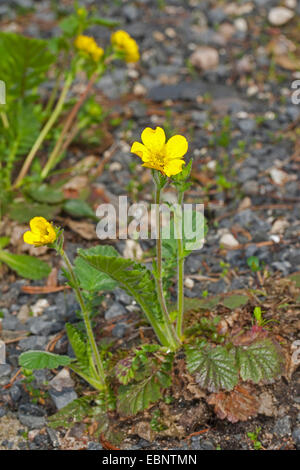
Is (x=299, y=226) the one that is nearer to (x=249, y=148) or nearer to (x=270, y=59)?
(x=249, y=148)

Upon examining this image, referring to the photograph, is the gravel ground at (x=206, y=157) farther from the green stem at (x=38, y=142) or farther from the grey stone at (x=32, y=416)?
the green stem at (x=38, y=142)

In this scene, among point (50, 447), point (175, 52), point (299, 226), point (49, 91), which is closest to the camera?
point (50, 447)

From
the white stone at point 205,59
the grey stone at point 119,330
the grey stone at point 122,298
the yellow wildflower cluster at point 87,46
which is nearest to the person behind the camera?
the grey stone at point 119,330

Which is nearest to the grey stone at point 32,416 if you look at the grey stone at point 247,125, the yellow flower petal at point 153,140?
the yellow flower petal at point 153,140

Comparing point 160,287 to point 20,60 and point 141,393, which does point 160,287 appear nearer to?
point 141,393

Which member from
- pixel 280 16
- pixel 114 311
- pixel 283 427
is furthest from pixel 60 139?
pixel 280 16

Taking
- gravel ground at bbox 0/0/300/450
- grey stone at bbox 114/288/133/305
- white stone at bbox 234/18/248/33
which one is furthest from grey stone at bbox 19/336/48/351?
white stone at bbox 234/18/248/33

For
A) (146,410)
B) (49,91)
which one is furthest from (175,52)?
(146,410)
